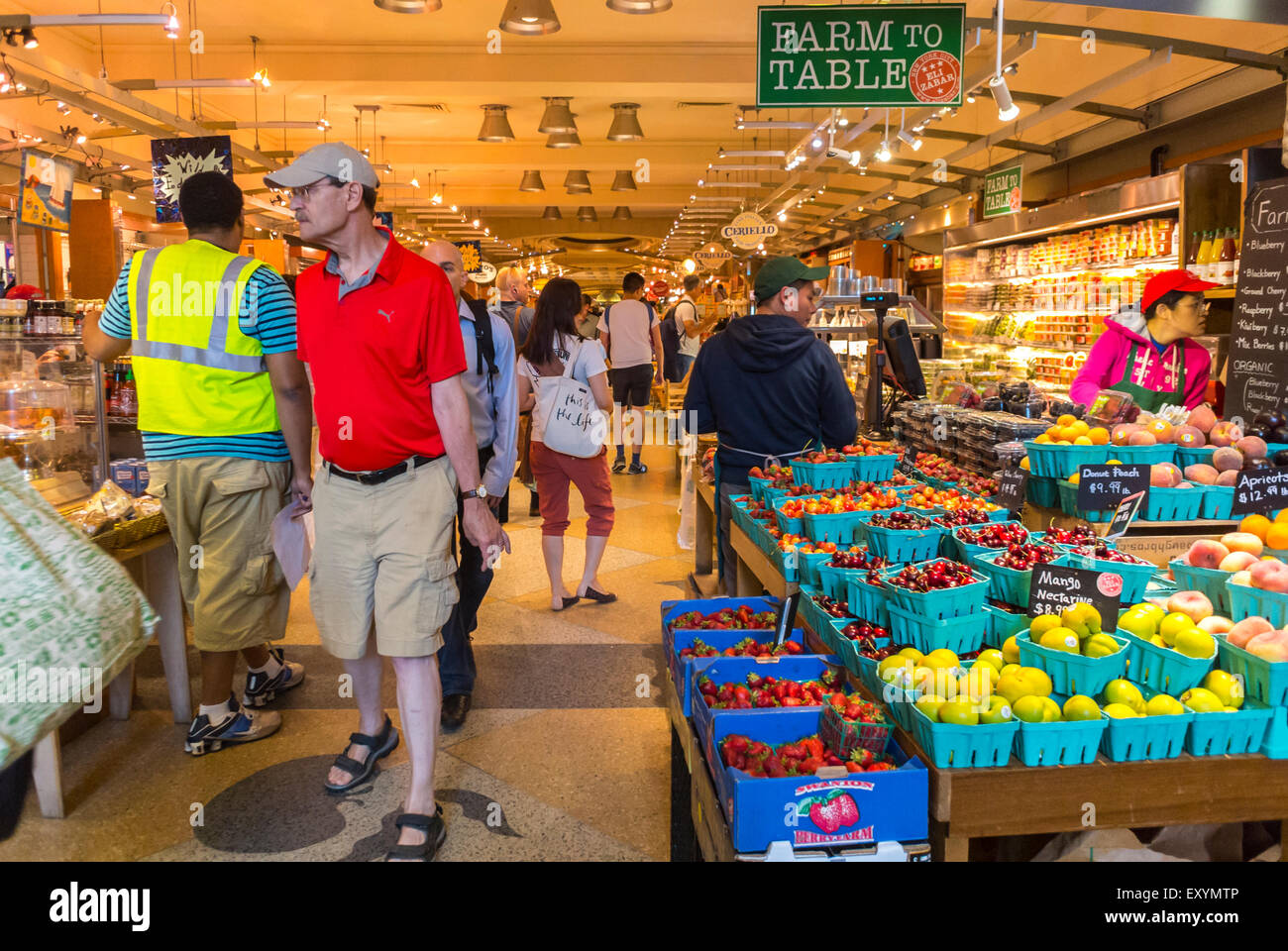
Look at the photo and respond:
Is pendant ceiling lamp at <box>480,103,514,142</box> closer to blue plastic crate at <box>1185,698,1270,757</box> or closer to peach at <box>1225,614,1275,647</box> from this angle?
peach at <box>1225,614,1275,647</box>

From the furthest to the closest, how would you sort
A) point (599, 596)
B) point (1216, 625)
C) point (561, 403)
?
point (599, 596)
point (561, 403)
point (1216, 625)

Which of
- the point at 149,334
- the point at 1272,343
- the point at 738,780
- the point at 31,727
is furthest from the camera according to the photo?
the point at 1272,343

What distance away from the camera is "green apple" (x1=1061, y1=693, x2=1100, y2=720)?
205cm

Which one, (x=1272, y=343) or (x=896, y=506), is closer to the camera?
(x=896, y=506)

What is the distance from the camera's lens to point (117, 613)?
149 cm

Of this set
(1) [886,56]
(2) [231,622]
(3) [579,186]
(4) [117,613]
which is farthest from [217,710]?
(3) [579,186]

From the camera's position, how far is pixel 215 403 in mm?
3422

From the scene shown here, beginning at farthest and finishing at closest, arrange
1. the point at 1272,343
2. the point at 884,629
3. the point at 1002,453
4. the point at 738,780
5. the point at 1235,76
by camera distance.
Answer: the point at 1235,76 → the point at 1272,343 → the point at 1002,453 → the point at 884,629 → the point at 738,780

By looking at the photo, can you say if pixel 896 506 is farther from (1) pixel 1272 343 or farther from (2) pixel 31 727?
(1) pixel 1272 343

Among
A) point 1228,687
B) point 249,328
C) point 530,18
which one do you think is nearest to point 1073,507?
point 1228,687

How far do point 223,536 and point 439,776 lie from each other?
1.10 m

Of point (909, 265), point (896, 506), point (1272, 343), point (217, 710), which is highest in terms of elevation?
point (909, 265)

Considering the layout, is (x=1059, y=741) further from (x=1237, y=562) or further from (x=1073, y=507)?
(x=1073, y=507)

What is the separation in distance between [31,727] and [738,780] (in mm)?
1180
